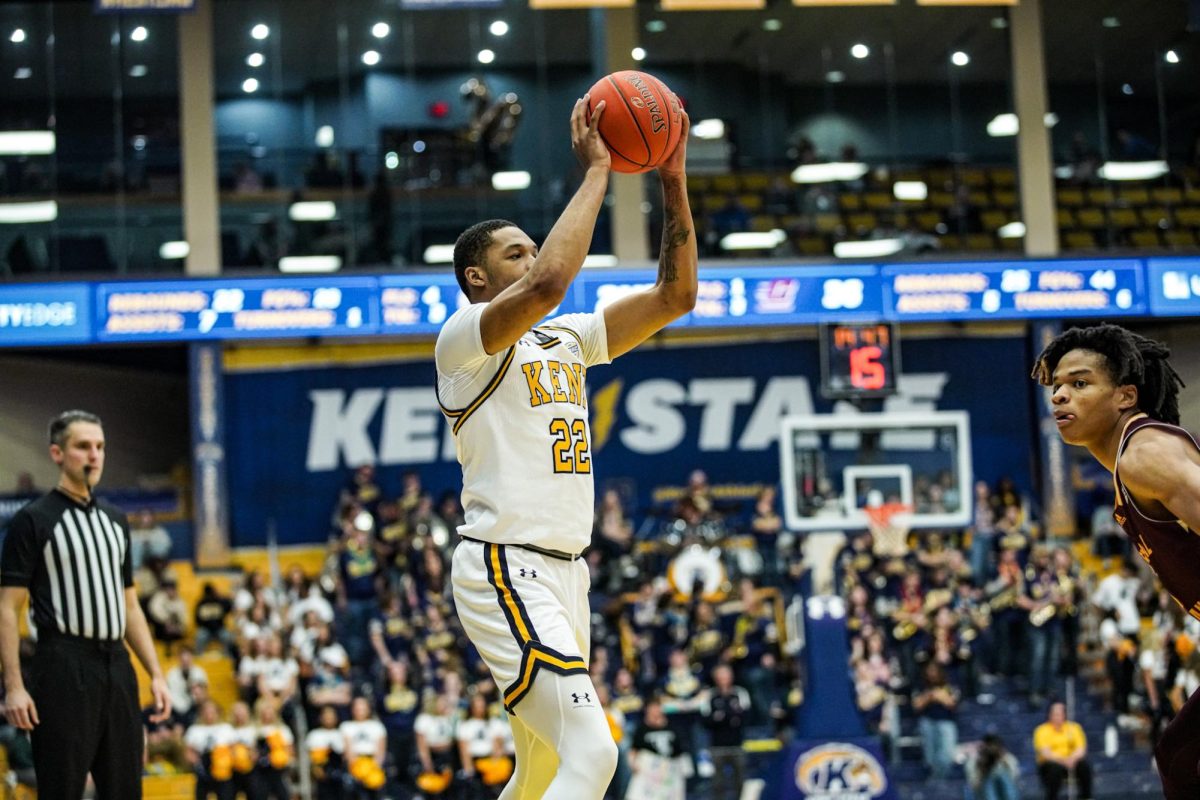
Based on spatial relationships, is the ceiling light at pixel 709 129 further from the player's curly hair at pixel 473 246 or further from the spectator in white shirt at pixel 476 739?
the player's curly hair at pixel 473 246

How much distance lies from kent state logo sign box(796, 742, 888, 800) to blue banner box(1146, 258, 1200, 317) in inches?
370

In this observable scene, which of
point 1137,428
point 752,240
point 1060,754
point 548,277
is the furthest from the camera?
point 752,240

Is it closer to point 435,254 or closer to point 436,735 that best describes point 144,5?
point 435,254

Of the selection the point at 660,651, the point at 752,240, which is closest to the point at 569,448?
the point at 660,651

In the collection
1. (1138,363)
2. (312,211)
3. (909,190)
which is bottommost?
(1138,363)

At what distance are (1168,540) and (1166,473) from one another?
0.30 meters

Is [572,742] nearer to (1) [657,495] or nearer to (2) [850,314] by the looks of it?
(2) [850,314]

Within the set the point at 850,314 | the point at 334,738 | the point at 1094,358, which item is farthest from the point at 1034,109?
the point at 1094,358

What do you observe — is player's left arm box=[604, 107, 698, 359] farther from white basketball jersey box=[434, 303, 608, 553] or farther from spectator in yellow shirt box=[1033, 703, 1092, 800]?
spectator in yellow shirt box=[1033, 703, 1092, 800]

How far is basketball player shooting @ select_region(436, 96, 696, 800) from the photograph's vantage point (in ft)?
14.2

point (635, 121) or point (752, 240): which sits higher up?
point (752, 240)

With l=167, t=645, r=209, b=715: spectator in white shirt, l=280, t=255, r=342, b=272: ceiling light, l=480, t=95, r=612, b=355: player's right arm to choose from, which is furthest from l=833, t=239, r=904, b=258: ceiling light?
l=480, t=95, r=612, b=355: player's right arm

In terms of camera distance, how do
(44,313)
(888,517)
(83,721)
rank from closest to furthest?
(83,721)
(888,517)
(44,313)

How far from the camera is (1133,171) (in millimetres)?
21016
